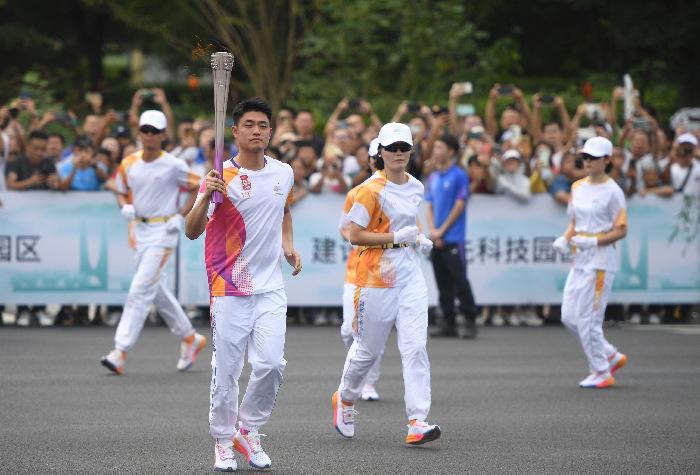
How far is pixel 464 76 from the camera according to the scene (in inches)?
1071

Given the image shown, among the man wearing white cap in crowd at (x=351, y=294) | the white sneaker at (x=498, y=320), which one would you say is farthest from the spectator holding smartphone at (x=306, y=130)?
the man wearing white cap in crowd at (x=351, y=294)

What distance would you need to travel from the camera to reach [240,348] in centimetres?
866

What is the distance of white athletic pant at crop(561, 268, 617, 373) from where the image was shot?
41.5ft

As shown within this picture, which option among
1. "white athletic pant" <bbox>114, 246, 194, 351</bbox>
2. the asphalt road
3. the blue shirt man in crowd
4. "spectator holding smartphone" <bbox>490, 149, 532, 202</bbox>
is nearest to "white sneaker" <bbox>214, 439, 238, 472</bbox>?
the asphalt road

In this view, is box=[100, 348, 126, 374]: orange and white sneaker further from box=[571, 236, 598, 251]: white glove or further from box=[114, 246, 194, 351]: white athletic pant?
box=[571, 236, 598, 251]: white glove

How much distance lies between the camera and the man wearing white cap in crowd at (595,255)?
1265 cm

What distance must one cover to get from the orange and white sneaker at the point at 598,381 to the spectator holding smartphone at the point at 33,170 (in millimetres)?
7178

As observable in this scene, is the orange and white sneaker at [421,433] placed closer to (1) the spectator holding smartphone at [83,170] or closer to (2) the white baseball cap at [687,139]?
(1) the spectator holding smartphone at [83,170]

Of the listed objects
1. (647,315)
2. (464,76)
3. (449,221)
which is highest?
(464,76)

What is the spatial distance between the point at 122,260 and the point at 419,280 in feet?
26.1

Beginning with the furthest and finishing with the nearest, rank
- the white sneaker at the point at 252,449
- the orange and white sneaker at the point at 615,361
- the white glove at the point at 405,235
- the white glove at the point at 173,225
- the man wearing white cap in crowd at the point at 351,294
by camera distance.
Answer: the white glove at the point at 173,225, the orange and white sneaker at the point at 615,361, the man wearing white cap in crowd at the point at 351,294, the white glove at the point at 405,235, the white sneaker at the point at 252,449

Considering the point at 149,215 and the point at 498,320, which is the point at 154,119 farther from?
the point at 498,320

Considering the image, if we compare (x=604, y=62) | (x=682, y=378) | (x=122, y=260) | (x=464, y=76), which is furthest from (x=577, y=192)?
(x=604, y=62)

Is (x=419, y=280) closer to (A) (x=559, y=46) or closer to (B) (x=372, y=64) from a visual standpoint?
(B) (x=372, y=64)
